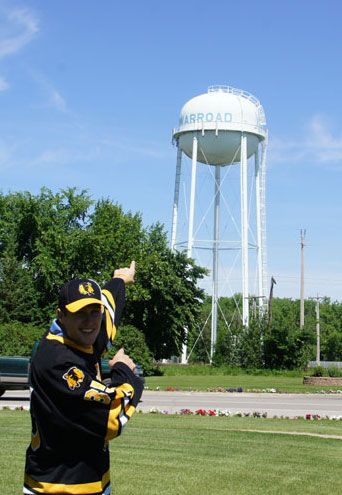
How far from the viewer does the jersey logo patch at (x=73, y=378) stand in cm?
418

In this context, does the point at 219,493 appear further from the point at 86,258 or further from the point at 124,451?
the point at 86,258

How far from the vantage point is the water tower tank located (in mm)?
53688

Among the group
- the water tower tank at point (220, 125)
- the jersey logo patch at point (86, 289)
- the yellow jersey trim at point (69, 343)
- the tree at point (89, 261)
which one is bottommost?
the yellow jersey trim at point (69, 343)

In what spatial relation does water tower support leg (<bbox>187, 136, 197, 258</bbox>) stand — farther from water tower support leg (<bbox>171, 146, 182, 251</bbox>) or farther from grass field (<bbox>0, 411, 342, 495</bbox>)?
grass field (<bbox>0, 411, 342, 495</bbox>)

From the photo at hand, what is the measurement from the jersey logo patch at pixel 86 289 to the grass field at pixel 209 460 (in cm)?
525

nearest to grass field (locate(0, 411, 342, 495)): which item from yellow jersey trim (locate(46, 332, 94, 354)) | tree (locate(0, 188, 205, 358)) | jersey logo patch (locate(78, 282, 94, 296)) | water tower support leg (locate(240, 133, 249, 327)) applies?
yellow jersey trim (locate(46, 332, 94, 354))

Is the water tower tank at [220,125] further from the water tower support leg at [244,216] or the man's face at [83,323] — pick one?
the man's face at [83,323]

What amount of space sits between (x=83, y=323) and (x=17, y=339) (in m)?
36.4

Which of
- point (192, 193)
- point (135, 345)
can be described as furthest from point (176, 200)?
point (135, 345)

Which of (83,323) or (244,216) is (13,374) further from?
(244,216)

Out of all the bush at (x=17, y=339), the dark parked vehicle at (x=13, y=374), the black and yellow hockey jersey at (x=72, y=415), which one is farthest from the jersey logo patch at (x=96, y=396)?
the bush at (x=17, y=339)

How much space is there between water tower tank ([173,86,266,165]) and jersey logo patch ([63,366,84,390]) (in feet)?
164

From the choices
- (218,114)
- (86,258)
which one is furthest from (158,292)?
(218,114)

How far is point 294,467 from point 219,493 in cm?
214
